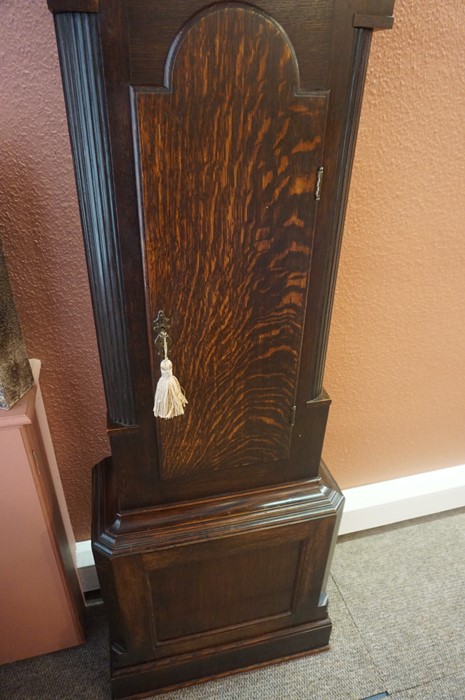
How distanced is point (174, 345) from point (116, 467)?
239 millimetres

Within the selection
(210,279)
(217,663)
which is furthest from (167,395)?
(217,663)

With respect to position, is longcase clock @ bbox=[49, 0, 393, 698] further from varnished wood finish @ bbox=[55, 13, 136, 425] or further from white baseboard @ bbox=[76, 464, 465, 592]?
white baseboard @ bbox=[76, 464, 465, 592]

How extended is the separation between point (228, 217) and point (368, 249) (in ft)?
1.54

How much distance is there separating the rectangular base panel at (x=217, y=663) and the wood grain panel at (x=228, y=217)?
1.67 feet

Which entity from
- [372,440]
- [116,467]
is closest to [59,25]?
[116,467]

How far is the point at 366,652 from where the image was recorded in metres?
1.12

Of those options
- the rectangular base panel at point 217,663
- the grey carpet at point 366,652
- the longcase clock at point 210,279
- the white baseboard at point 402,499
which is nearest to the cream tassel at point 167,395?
the longcase clock at point 210,279

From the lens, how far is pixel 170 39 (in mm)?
508

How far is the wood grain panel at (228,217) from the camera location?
0.53 m

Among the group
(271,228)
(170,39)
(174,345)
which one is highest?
(170,39)

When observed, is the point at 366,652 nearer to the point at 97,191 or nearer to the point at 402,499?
the point at 402,499

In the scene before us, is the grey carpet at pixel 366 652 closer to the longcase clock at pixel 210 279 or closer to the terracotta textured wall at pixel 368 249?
the longcase clock at pixel 210 279

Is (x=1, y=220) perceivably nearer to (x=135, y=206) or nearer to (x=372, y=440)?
(x=135, y=206)

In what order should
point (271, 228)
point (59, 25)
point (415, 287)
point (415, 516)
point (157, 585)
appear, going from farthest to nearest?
point (415, 516) → point (415, 287) → point (157, 585) → point (271, 228) → point (59, 25)
